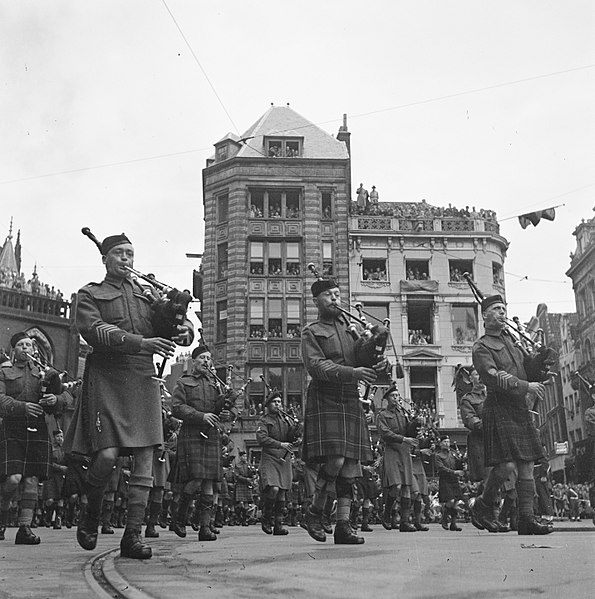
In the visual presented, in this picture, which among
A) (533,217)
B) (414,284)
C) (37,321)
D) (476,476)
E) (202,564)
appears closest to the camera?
(202,564)

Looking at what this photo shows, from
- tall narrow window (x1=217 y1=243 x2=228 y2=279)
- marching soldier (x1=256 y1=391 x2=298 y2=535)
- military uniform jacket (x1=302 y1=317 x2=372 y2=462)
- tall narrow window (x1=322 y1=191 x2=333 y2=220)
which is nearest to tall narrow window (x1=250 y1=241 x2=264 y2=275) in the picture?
tall narrow window (x1=217 y1=243 x2=228 y2=279)

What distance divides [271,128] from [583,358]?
26.9 metres

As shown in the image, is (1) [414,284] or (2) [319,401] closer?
(2) [319,401]

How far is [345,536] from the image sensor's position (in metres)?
6.93

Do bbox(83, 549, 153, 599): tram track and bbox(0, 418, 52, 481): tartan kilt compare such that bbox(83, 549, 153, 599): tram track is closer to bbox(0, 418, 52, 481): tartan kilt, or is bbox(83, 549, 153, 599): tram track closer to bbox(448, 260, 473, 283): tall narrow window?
bbox(0, 418, 52, 481): tartan kilt

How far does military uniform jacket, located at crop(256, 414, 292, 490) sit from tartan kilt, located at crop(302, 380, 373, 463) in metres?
4.28

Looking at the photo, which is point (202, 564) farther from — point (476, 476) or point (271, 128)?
point (271, 128)

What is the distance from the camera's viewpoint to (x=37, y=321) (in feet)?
122

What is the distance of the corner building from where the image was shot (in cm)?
3944

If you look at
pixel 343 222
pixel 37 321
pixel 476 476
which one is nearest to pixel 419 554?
pixel 476 476

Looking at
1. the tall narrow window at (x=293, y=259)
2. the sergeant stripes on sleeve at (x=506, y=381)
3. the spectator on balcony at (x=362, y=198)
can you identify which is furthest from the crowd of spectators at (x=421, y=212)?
the sergeant stripes on sleeve at (x=506, y=381)

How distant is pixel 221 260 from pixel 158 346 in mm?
35944

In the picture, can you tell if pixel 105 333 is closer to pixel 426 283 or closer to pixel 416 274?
pixel 426 283

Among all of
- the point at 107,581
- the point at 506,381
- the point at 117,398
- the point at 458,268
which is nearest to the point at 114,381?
the point at 117,398
